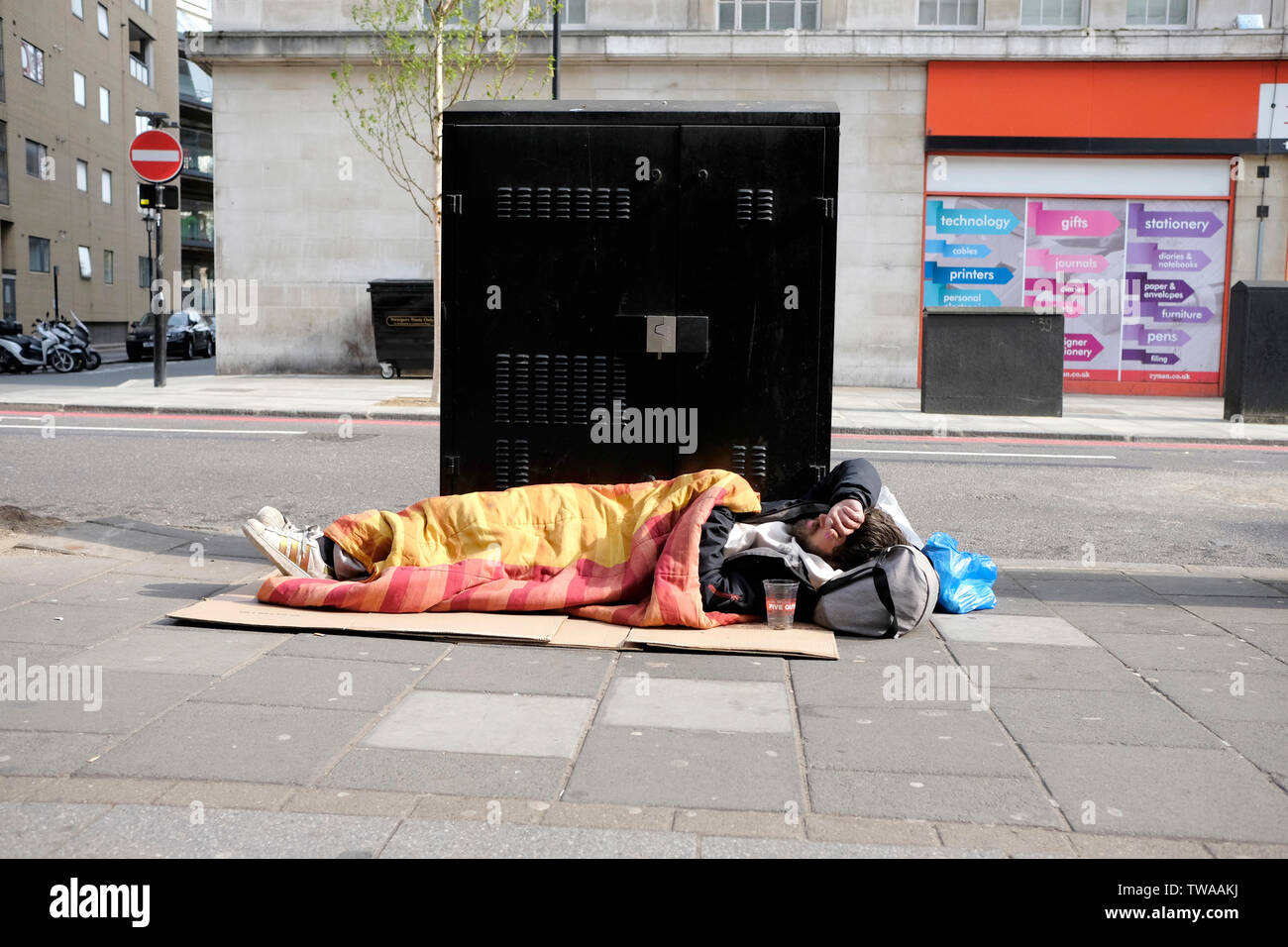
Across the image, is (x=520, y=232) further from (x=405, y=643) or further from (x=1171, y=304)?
(x=1171, y=304)

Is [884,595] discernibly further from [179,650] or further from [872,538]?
[179,650]

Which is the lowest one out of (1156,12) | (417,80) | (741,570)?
(741,570)

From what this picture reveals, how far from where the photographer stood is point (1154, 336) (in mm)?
18734

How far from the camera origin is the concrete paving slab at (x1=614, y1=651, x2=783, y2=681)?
404 cm

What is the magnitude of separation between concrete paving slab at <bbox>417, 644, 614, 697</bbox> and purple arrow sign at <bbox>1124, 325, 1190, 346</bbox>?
1661 cm

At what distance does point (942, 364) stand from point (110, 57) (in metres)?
39.3

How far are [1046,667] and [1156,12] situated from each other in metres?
17.6

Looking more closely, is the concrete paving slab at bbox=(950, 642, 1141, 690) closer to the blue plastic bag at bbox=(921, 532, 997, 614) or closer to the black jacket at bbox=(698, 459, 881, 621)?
the blue plastic bag at bbox=(921, 532, 997, 614)

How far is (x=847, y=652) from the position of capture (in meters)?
4.36

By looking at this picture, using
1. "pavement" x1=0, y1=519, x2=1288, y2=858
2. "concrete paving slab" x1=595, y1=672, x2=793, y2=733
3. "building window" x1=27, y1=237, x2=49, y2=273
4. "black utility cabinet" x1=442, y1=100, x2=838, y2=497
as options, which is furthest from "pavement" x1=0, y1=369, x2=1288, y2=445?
"building window" x1=27, y1=237, x2=49, y2=273

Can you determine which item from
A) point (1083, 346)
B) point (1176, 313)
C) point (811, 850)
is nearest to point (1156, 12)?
point (1176, 313)

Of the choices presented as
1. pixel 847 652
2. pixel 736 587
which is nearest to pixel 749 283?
pixel 736 587
